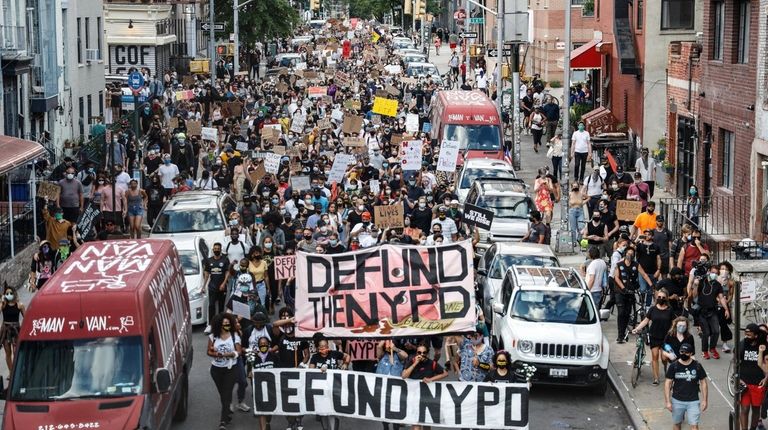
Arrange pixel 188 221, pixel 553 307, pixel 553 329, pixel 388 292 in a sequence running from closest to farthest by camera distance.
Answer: pixel 388 292, pixel 553 329, pixel 553 307, pixel 188 221

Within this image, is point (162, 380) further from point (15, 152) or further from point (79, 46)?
point (79, 46)

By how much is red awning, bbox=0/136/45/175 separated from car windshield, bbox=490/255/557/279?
8994mm

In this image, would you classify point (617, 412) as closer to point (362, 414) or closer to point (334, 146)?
point (362, 414)

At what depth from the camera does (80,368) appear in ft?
45.8

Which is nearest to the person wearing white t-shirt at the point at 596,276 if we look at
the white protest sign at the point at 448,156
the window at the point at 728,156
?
the window at the point at 728,156

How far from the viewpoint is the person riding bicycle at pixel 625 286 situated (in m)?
21.3

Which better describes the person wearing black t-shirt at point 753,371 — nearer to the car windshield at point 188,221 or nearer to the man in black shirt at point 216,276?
the man in black shirt at point 216,276

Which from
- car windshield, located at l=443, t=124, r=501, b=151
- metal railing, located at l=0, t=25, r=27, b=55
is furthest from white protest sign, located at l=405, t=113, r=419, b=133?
metal railing, located at l=0, t=25, r=27, b=55

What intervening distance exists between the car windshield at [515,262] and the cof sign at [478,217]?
8.80 ft

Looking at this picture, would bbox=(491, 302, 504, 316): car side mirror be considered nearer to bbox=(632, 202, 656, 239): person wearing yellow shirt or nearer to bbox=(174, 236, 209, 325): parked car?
bbox=(174, 236, 209, 325): parked car

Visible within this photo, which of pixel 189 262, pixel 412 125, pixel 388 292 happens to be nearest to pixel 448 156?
pixel 412 125

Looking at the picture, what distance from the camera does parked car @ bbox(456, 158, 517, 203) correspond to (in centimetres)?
3209

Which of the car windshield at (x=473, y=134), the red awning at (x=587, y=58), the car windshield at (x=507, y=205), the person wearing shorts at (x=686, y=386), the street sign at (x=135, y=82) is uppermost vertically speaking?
the red awning at (x=587, y=58)

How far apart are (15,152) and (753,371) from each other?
16126 mm
